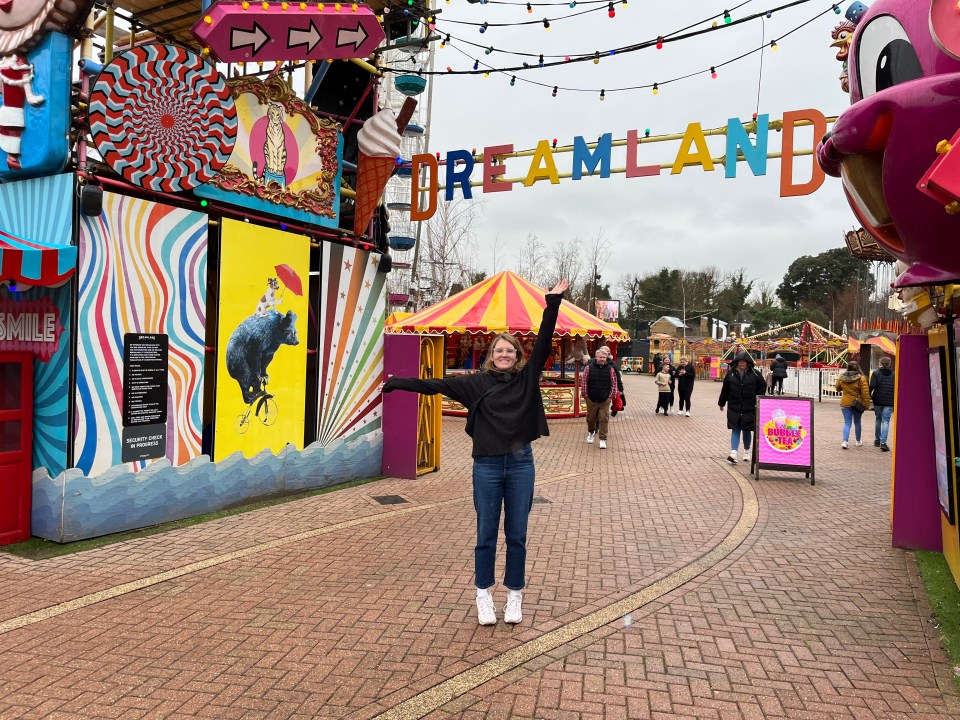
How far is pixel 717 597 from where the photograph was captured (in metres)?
4.81

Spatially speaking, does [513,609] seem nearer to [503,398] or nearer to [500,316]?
[503,398]

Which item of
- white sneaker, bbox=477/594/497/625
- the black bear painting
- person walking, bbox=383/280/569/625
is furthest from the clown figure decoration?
white sneaker, bbox=477/594/497/625

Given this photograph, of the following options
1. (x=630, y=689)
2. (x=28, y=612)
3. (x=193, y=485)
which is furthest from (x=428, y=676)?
(x=193, y=485)

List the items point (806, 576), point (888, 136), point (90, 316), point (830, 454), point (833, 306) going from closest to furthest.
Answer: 1. point (888, 136)
2. point (806, 576)
3. point (90, 316)
4. point (830, 454)
5. point (833, 306)

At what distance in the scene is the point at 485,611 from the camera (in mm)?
4176

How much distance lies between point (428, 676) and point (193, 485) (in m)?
4.05


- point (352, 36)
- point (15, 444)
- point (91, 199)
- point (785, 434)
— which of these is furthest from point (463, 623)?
point (785, 434)

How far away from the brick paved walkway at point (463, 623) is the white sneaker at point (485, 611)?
0.11 metres

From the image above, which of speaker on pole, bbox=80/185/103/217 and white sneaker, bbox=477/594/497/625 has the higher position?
speaker on pole, bbox=80/185/103/217

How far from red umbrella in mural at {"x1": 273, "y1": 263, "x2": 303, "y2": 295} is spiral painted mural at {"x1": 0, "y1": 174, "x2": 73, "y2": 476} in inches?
87.2

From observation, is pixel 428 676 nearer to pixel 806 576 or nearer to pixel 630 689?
pixel 630 689

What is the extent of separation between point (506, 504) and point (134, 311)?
4.06 meters

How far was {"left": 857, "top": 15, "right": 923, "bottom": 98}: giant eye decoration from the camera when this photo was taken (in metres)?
2.77

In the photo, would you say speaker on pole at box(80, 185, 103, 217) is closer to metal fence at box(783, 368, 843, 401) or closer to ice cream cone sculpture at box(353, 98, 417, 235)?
ice cream cone sculpture at box(353, 98, 417, 235)
